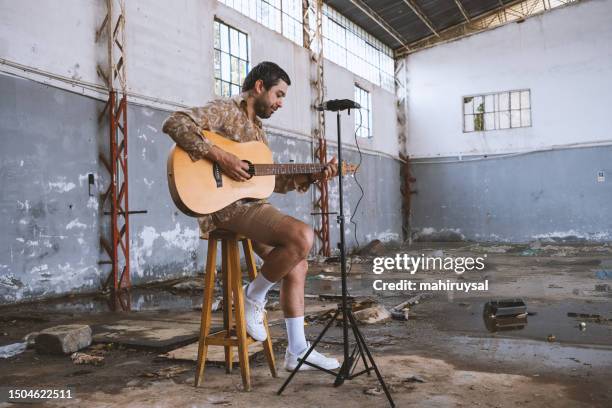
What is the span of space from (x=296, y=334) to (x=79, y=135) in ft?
16.9

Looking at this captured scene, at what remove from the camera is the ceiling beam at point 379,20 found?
531 inches

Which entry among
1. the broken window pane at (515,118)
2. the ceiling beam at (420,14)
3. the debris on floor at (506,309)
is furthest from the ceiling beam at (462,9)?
the debris on floor at (506,309)

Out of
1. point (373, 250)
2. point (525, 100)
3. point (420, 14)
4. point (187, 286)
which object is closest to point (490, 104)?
point (525, 100)

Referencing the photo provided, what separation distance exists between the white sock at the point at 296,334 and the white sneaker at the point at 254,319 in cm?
13

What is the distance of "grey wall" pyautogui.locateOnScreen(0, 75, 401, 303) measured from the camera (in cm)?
596

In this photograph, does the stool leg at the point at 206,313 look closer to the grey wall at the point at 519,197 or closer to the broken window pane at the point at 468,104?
the grey wall at the point at 519,197

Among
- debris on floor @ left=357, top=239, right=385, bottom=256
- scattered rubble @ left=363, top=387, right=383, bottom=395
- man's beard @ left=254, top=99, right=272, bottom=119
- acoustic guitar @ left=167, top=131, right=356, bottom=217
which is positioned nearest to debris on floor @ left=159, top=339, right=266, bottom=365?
scattered rubble @ left=363, top=387, right=383, bottom=395

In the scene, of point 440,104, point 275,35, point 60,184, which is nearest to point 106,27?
point 60,184

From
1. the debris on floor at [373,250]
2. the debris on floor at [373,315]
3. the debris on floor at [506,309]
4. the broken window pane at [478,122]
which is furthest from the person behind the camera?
the broken window pane at [478,122]

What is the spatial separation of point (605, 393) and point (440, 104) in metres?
14.7

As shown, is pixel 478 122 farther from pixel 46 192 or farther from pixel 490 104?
pixel 46 192

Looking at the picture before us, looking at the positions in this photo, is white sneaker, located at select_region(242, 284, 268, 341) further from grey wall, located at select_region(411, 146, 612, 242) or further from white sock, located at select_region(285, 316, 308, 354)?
grey wall, located at select_region(411, 146, 612, 242)

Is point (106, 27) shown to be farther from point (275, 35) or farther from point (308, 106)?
point (308, 106)

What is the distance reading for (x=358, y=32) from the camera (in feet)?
47.9
